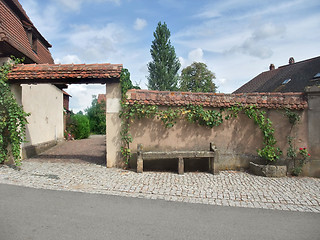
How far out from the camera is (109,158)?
23.7ft

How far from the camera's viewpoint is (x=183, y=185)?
556 cm

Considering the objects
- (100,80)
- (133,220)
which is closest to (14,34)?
(100,80)

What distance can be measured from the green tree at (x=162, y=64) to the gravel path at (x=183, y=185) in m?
25.5

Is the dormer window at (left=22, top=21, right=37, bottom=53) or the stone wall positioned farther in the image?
the dormer window at (left=22, top=21, right=37, bottom=53)

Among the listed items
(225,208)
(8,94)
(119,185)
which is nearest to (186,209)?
(225,208)

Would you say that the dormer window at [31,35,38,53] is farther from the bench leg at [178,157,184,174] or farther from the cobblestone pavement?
the bench leg at [178,157,184,174]

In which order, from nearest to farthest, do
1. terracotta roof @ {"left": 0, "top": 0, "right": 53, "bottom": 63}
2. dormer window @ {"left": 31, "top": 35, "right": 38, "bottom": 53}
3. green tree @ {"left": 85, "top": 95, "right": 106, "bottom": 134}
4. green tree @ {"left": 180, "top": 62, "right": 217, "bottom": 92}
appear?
terracotta roof @ {"left": 0, "top": 0, "right": 53, "bottom": 63} < dormer window @ {"left": 31, "top": 35, "right": 38, "bottom": 53} < green tree @ {"left": 85, "top": 95, "right": 106, "bottom": 134} < green tree @ {"left": 180, "top": 62, "right": 217, "bottom": 92}

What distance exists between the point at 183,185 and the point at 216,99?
296cm

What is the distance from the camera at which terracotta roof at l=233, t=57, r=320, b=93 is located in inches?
746

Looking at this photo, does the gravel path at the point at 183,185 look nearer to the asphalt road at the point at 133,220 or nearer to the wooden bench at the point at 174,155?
the wooden bench at the point at 174,155

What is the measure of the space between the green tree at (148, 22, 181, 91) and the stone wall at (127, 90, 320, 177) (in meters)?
24.4

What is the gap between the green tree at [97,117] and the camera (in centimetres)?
2662

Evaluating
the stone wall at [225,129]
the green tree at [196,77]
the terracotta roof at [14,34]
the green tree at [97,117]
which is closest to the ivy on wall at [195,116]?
the stone wall at [225,129]

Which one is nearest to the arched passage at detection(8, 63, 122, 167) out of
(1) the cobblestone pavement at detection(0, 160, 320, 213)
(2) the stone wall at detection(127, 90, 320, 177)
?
(2) the stone wall at detection(127, 90, 320, 177)
